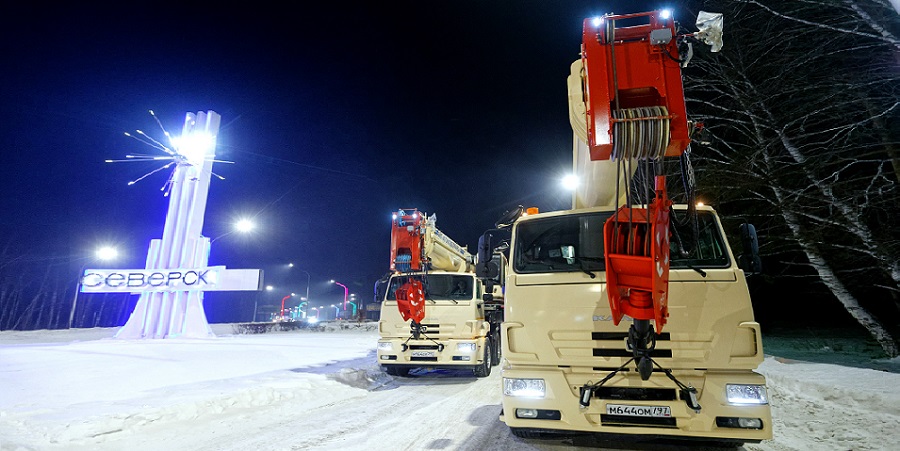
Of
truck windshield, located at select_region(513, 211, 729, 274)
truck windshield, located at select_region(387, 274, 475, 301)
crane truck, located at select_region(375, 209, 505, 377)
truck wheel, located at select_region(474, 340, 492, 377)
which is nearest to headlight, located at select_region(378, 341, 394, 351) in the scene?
crane truck, located at select_region(375, 209, 505, 377)

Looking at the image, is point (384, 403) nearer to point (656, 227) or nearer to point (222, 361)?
point (656, 227)

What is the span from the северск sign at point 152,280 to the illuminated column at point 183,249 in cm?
41

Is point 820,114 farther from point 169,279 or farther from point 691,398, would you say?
point 169,279

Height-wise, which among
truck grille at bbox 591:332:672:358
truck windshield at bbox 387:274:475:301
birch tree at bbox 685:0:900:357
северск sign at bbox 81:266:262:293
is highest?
birch tree at bbox 685:0:900:357

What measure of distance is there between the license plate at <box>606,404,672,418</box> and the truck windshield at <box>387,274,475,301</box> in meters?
5.80

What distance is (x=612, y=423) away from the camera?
3508 mm

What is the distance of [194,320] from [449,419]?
20.7 m

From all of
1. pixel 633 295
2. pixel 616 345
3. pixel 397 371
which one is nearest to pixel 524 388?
pixel 616 345

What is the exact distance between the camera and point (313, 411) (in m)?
5.96

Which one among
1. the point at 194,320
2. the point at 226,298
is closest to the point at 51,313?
the point at 226,298

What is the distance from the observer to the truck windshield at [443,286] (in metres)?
9.30

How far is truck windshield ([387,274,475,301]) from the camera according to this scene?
9305mm

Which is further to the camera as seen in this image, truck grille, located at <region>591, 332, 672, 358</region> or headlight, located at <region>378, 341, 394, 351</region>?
headlight, located at <region>378, 341, 394, 351</region>

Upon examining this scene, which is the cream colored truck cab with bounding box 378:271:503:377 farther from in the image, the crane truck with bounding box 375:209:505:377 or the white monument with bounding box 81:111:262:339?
the white monument with bounding box 81:111:262:339
